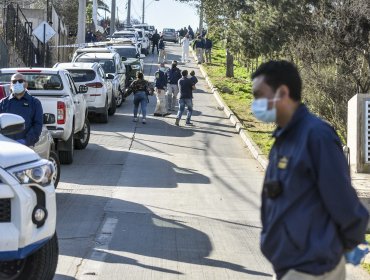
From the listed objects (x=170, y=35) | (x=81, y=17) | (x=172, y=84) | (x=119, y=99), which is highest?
(x=81, y=17)

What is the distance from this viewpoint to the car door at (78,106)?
15571 millimetres

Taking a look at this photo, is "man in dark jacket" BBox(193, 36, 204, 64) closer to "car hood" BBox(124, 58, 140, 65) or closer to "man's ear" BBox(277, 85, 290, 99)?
"car hood" BBox(124, 58, 140, 65)

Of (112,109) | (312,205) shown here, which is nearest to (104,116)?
Result: (112,109)

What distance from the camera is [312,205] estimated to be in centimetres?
368

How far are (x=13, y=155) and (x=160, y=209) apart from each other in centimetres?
500

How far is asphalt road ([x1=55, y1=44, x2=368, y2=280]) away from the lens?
311 inches

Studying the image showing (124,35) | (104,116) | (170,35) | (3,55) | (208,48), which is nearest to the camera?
(104,116)

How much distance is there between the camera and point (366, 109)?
42.4 feet

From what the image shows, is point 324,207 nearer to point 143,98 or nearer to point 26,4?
point 143,98

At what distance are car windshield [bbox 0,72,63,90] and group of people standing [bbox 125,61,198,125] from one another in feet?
24.1

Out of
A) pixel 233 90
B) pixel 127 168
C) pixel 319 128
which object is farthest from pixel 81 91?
pixel 233 90

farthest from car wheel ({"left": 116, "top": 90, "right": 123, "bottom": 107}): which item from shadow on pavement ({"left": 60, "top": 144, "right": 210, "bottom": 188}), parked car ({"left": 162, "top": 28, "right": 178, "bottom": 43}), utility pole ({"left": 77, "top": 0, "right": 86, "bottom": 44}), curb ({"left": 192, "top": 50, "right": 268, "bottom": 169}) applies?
parked car ({"left": 162, "top": 28, "right": 178, "bottom": 43})

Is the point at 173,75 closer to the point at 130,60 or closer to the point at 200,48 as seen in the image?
the point at 130,60

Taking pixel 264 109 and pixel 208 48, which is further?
pixel 208 48
